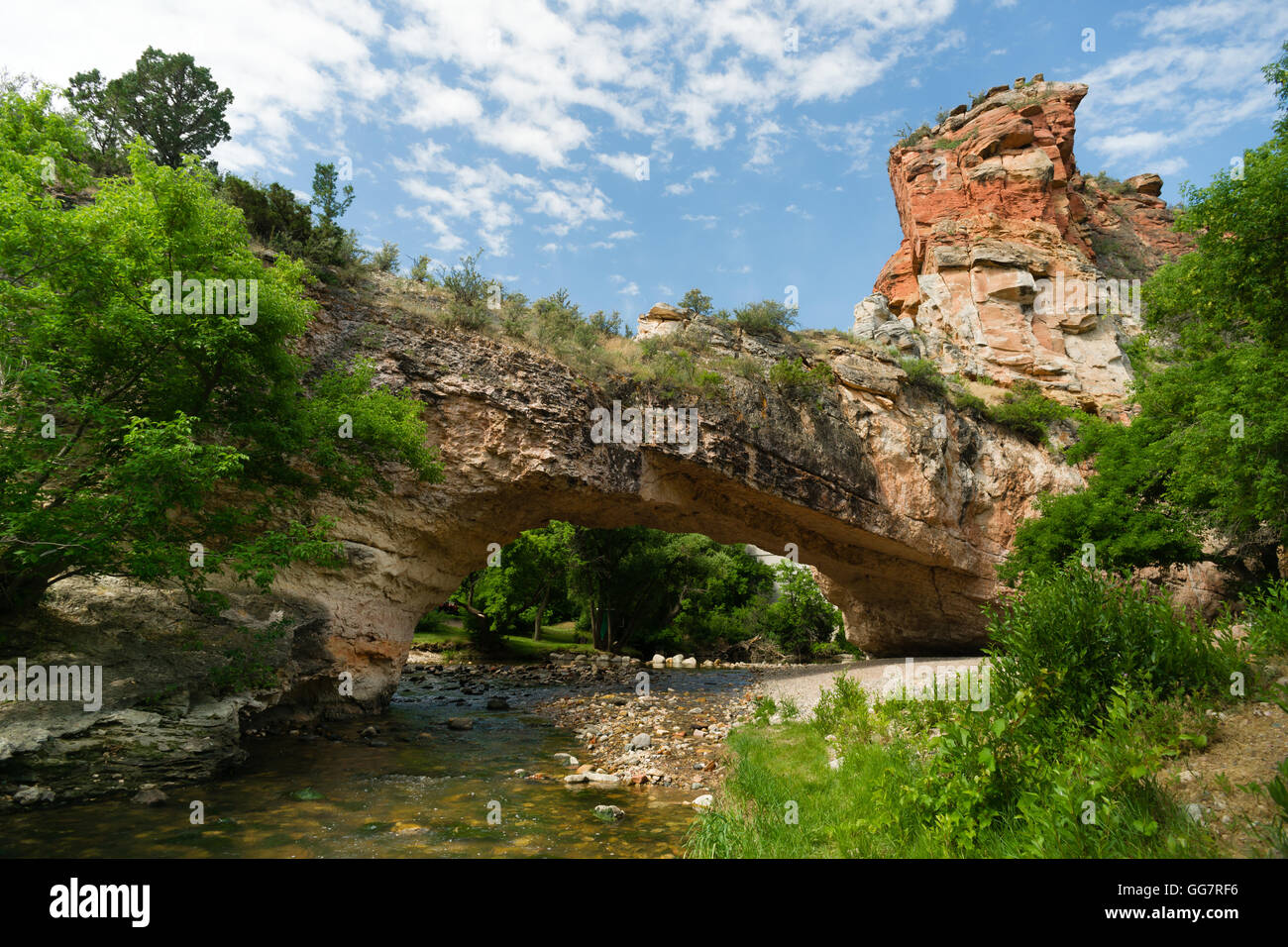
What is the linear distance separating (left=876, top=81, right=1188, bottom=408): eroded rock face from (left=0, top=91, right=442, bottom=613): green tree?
29532 millimetres

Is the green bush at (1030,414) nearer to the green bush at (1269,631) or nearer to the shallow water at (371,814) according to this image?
the green bush at (1269,631)

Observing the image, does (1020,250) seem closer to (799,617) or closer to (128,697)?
(799,617)

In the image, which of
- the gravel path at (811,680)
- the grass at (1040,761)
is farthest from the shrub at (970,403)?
the grass at (1040,761)

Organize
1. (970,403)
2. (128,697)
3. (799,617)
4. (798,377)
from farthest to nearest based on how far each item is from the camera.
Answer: (799,617), (970,403), (798,377), (128,697)

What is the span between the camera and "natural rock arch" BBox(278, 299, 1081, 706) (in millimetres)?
15617

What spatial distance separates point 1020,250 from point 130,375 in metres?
39.4

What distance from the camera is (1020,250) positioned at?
109 feet

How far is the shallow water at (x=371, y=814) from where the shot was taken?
22.2ft

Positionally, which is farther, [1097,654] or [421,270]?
[421,270]

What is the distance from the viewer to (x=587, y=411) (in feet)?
57.9

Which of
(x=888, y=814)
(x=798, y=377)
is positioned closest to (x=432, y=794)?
(x=888, y=814)
